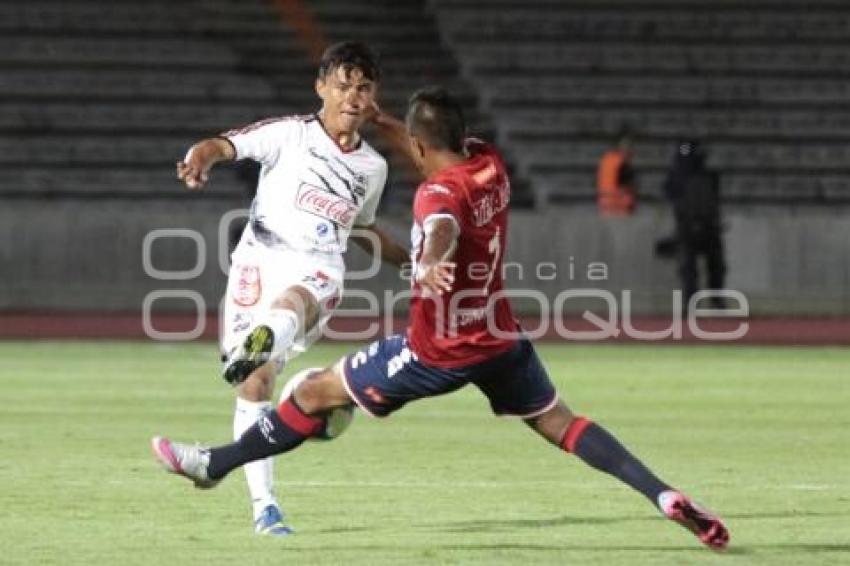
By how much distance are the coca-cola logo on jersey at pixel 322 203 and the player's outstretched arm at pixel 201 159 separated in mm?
379

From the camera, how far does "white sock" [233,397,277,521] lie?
10172 mm

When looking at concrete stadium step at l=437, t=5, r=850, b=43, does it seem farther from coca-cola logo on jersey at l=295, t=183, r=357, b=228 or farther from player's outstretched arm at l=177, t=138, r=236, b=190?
player's outstretched arm at l=177, t=138, r=236, b=190

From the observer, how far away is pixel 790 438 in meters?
14.5

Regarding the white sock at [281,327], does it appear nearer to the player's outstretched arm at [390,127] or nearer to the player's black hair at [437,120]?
the player's outstretched arm at [390,127]

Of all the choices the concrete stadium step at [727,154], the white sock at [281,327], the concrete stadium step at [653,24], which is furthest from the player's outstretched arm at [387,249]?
the concrete stadium step at [653,24]

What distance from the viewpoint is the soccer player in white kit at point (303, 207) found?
413 inches

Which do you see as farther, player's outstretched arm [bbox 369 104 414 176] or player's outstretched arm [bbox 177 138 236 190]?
player's outstretched arm [bbox 369 104 414 176]

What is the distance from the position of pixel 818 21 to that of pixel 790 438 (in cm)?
1908

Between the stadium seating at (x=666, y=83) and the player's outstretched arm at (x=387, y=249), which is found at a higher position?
the player's outstretched arm at (x=387, y=249)

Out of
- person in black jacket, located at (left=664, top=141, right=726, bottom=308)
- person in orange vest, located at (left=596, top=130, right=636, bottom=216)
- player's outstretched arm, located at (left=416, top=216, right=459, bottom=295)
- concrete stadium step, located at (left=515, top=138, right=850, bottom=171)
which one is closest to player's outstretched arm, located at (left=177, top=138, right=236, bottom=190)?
player's outstretched arm, located at (left=416, top=216, right=459, bottom=295)

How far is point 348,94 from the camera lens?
1051cm

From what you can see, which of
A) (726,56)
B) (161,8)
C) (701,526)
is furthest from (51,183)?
(701,526)

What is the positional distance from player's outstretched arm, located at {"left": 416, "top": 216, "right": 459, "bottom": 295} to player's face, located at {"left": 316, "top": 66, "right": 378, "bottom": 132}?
1.55 m

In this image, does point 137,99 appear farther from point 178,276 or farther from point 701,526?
point 701,526
